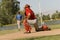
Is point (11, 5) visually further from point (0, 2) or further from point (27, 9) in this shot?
point (27, 9)

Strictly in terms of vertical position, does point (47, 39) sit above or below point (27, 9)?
below

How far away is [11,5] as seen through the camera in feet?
210

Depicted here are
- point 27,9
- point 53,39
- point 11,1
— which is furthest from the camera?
point 11,1

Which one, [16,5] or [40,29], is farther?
[16,5]

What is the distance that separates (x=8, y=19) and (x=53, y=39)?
1796 inches

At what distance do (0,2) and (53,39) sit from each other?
175ft

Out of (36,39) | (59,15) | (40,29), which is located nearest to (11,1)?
(59,15)

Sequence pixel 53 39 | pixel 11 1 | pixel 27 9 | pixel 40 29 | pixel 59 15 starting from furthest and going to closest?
pixel 11 1
pixel 59 15
pixel 40 29
pixel 27 9
pixel 53 39

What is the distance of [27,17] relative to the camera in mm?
11539

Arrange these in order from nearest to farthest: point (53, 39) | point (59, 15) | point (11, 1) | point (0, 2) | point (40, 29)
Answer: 1. point (53, 39)
2. point (40, 29)
3. point (59, 15)
4. point (0, 2)
5. point (11, 1)

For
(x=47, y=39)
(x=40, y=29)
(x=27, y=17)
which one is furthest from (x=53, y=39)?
(x=40, y=29)

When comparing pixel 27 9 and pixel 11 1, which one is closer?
pixel 27 9

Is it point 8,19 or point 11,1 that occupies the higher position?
point 11,1

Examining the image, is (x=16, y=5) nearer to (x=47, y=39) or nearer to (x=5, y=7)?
(x=5, y=7)
